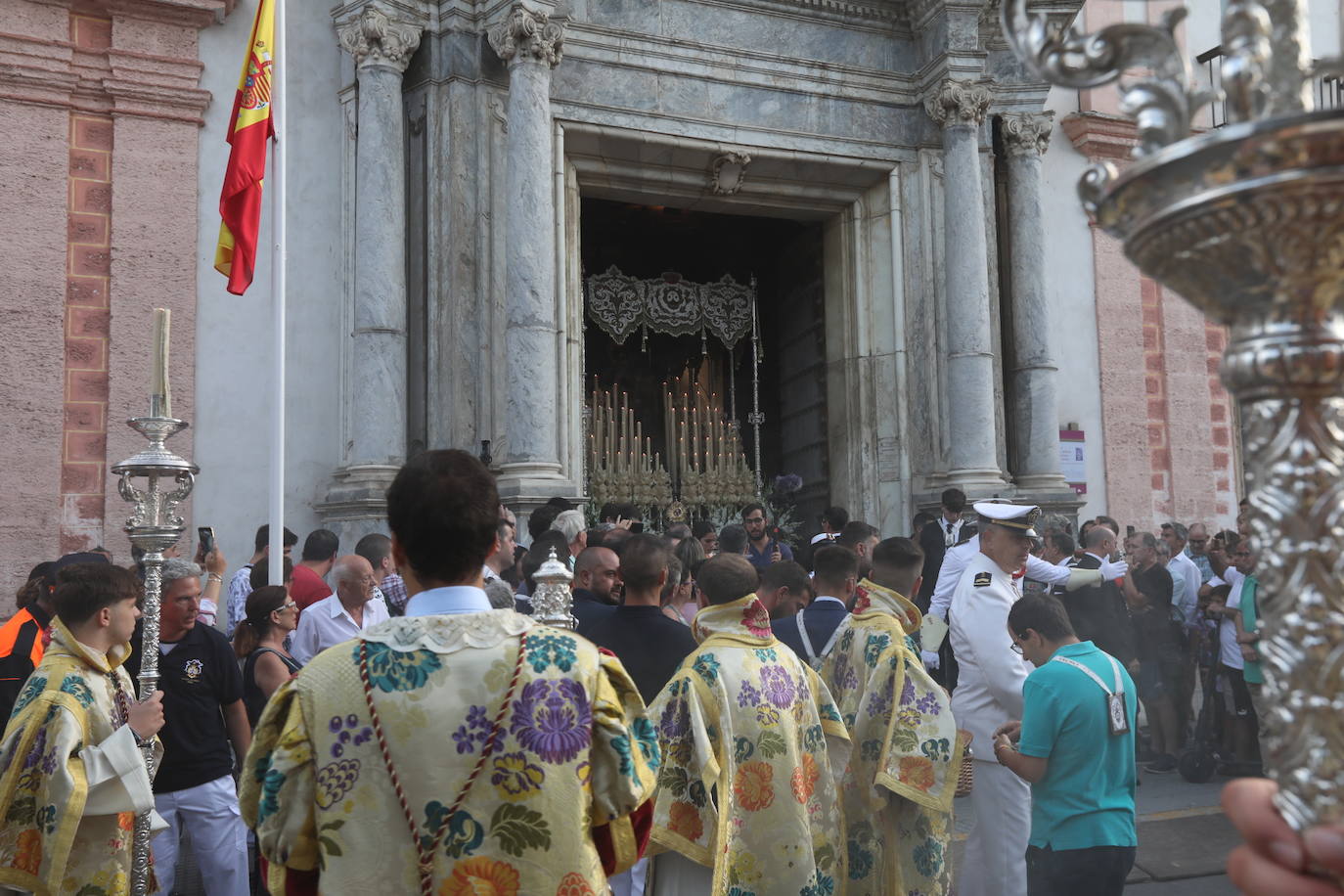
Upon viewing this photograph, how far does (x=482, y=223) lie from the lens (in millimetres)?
10859

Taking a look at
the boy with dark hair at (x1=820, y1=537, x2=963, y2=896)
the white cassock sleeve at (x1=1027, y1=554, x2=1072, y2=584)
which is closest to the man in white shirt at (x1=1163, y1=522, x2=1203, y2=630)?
the white cassock sleeve at (x1=1027, y1=554, x2=1072, y2=584)

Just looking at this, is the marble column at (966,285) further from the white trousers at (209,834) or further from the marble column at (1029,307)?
the white trousers at (209,834)

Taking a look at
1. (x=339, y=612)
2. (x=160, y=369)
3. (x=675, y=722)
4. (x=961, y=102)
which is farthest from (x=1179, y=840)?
(x=961, y=102)

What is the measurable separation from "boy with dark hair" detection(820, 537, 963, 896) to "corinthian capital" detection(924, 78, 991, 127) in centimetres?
871

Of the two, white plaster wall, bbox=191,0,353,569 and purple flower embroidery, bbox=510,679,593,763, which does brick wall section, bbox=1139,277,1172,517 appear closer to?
white plaster wall, bbox=191,0,353,569

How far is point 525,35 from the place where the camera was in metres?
10.5

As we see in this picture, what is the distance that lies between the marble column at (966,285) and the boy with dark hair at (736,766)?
824 centimetres

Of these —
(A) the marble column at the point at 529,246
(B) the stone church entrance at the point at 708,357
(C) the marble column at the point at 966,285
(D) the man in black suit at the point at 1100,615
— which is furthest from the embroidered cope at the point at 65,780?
(B) the stone church entrance at the point at 708,357

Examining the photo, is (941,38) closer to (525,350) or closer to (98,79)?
(525,350)

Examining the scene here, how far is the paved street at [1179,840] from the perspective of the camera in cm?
670

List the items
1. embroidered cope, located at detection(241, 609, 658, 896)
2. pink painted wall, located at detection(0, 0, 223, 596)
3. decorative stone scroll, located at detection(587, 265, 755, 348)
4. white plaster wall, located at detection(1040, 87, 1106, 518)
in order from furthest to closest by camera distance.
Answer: decorative stone scroll, located at detection(587, 265, 755, 348), white plaster wall, located at detection(1040, 87, 1106, 518), pink painted wall, located at detection(0, 0, 223, 596), embroidered cope, located at detection(241, 609, 658, 896)

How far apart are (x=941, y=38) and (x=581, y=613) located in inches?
373

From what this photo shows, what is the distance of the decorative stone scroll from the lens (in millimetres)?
15453

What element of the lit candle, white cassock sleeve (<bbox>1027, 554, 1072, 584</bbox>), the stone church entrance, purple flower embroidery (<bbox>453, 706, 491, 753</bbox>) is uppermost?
the stone church entrance
